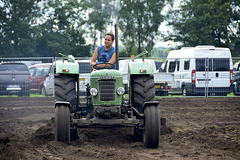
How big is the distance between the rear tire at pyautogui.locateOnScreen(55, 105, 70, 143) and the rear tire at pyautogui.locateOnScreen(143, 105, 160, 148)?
4.40 feet

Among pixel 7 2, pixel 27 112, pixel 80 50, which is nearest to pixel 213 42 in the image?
pixel 80 50

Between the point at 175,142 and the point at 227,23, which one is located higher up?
the point at 227,23

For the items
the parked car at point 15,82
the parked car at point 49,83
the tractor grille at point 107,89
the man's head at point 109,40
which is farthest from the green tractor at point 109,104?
the parked car at point 15,82

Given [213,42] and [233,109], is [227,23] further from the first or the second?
[233,109]

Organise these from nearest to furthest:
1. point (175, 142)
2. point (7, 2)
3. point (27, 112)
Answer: point (175, 142), point (27, 112), point (7, 2)

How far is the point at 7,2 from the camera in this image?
143 feet

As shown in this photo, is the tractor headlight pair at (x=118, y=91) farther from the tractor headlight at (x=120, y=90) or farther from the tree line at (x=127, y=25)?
the tree line at (x=127, y=25)

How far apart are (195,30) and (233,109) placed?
29.5 m

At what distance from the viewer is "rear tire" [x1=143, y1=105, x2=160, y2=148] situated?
22.4ft

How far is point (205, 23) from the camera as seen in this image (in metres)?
42.2

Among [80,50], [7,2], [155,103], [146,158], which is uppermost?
[7,2]

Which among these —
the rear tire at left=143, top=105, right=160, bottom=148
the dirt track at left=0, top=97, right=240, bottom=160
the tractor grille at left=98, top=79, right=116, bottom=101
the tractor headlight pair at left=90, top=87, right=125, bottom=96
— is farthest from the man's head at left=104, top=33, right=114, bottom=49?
the rear tire at left=143, top=105, right=160, bottom=148

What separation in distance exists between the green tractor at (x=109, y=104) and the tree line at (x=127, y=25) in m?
32.1

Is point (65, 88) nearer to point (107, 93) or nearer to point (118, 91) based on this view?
point (107, 93)
